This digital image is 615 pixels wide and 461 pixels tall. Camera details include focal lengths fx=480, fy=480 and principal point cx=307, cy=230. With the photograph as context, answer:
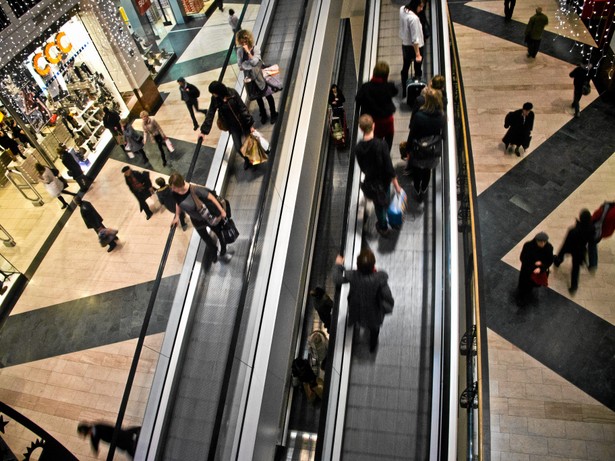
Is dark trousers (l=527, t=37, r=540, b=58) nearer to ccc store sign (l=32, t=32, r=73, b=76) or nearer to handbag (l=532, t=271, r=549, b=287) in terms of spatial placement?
handbag (l=532, t=271, r=549, b=287)

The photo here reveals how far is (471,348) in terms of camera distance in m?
5.41

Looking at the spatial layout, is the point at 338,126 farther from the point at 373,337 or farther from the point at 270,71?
the point at 373,337

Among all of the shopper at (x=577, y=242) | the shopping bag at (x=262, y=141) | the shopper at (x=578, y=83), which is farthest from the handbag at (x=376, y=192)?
the shopper at (x=578, y=83)

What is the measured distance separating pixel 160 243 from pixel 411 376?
6049 mm

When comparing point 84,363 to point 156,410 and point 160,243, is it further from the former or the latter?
point 156,410

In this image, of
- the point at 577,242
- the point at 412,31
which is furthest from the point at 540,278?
the point at 412,31

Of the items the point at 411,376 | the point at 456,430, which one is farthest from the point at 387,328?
the point at 456,430

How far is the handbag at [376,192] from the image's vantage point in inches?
211

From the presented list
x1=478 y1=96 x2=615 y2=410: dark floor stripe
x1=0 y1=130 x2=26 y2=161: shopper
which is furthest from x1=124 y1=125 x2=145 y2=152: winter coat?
x1=478 y1=96 x2=615 y2=410: dark floor stripe

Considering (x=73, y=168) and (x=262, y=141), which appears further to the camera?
(x=73, y=168)

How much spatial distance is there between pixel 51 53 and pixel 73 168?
269cm

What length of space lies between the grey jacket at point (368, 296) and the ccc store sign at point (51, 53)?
9.26 m

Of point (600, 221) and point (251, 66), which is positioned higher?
point (251, 66)

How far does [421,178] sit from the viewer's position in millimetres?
5980
